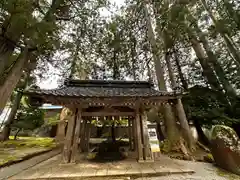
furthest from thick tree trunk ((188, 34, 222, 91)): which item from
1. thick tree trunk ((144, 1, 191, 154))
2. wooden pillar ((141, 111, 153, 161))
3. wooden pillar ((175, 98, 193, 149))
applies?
wooden pillar ((141, 111, 153, 161))

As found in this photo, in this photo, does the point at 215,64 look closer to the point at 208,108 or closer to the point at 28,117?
the point at 208,108

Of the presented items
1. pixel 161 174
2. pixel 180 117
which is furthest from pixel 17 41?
pixel 180 117

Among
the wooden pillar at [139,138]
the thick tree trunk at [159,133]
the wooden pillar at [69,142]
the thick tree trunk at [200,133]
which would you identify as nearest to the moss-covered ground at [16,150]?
the wooden pillar at [69,142]

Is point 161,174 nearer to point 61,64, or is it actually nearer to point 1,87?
point 1,87

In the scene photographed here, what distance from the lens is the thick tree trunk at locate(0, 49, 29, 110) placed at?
5836 mm

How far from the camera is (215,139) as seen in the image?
4.57 meters

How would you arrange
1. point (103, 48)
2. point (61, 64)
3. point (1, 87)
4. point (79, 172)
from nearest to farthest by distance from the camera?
point (79, 172)
point (1, 87)
point (61, 64)
point (103, 48)

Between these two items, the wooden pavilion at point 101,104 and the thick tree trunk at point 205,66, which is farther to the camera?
the thick tree trunk at point 205,66

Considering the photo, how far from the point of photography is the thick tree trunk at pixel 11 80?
584 cm

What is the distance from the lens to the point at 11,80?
612 cm

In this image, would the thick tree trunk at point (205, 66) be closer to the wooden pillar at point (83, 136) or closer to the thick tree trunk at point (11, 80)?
the wooden pillar at point (83, 136)

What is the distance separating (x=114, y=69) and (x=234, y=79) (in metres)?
8.55

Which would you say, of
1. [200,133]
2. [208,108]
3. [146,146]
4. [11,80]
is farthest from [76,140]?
[200,133]

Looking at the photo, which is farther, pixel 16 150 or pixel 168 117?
pixel 168 117
